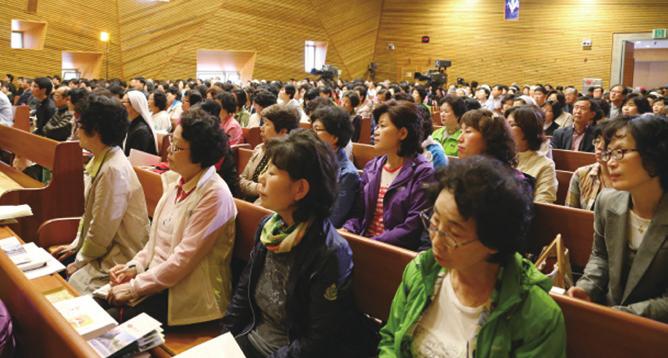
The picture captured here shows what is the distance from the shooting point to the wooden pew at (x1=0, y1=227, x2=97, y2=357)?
156 centimetres

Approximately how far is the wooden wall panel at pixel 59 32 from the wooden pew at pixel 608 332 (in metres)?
15.6

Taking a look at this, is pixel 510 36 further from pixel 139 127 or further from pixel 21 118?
pixel 139 127

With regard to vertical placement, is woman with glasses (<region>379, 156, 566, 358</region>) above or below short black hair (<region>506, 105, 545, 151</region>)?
below

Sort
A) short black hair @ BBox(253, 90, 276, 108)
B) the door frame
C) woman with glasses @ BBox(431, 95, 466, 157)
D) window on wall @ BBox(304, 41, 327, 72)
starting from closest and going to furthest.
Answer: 1. woman with glasses @ BBox(431, 95, 466, 157)
2. short black hair @ BBox(253, 90, 276, 108)
3. the door frame
4. window on wall @ BBox(304, 41, 327, 72)

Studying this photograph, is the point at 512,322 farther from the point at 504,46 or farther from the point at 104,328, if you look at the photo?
the point at 504,46

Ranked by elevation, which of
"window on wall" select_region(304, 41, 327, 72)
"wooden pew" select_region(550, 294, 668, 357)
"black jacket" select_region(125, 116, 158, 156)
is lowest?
"wooden pew" select_region(550, 294, 668, 357)

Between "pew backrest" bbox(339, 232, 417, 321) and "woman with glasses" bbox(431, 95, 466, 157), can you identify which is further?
"woman with glasses" bbox(431, 95, 466, 157)

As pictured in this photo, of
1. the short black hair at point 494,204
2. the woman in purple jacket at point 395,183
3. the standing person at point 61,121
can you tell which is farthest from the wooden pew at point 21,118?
the short black hair at point 494,204

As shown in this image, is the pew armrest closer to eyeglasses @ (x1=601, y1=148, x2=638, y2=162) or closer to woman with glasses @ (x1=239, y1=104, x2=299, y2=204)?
woman with glasses @ (x1=239, y1=104, x2=299, y2=204)

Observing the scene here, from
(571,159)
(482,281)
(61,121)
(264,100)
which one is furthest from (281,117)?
(61,121)

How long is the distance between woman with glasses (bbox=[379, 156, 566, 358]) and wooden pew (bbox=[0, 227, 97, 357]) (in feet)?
3.13

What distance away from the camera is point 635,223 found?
216 cm

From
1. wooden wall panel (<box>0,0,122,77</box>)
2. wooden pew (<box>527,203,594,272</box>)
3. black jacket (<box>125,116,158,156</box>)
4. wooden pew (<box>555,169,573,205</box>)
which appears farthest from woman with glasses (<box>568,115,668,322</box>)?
wooden wall panel (<box>0,0,122,77</box>)

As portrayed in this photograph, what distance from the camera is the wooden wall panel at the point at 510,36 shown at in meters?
17.4
